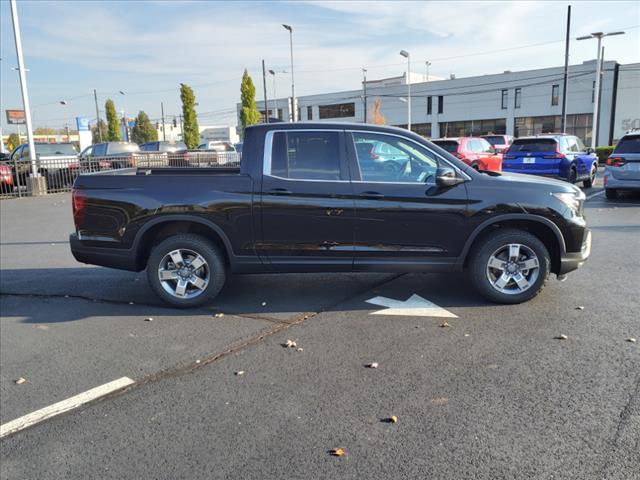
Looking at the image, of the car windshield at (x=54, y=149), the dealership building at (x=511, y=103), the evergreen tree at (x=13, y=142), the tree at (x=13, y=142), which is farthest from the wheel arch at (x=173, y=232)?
the tree at (x=13, y=142)

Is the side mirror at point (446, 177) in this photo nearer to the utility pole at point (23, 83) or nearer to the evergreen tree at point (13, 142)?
the utility pole at point (23, 83)

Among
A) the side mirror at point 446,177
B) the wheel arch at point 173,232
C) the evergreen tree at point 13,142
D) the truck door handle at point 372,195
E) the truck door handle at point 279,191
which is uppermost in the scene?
the evergreen tree at point 13,142

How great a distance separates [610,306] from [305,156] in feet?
11.4

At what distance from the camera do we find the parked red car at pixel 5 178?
18547mm

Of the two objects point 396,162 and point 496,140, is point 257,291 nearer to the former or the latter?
point 396,162

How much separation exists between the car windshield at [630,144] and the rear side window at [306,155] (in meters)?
10.5

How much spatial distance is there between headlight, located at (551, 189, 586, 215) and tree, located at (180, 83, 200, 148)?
146ft

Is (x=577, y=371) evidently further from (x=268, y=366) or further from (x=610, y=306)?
(x=268, y=366)

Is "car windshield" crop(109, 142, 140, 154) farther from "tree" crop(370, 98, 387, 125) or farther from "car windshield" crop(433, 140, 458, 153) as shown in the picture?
"tree" crop(370, 98, 387, 125)

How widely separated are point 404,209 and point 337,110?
67.7 meters

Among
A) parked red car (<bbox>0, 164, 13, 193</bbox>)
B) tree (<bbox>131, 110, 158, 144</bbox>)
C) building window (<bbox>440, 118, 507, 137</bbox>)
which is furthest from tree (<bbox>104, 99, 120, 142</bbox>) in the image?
parked red car (<bbox>0, 164, 13, 193</bbox>)

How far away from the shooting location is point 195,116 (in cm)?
4781

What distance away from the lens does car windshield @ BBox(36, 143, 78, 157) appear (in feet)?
81.5

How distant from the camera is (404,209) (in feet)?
17.6
